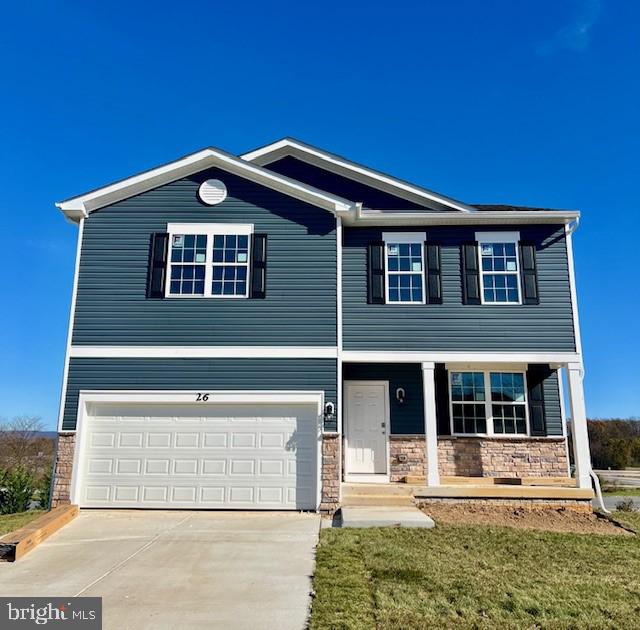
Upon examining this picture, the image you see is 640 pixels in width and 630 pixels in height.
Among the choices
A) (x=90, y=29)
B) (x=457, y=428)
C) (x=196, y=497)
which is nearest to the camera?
(x=196, y=497)

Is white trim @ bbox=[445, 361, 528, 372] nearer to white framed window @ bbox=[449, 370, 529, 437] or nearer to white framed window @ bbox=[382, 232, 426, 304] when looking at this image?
white framed window @ bbox=[449, 370, 529, 437]

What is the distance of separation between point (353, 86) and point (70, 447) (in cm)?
1179

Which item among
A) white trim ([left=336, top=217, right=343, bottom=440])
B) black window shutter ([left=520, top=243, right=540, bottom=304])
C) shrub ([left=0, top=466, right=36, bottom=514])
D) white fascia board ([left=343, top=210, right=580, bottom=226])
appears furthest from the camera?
shrub ([left=0, top=466, right=36, bottom=514])

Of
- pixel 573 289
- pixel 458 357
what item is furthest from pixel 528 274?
pixel 458 357

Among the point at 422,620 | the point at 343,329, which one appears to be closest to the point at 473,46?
the point at 343,329

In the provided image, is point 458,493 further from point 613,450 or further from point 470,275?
point 613,450

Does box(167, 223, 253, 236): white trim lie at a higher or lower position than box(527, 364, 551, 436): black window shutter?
higher

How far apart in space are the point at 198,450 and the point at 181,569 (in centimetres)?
388

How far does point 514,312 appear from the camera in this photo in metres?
10.9

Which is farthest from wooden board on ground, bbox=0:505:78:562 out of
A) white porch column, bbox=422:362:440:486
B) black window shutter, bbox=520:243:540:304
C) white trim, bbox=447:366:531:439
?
black window shutter, bbox=520:243:540:304

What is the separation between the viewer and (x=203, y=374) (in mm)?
10086

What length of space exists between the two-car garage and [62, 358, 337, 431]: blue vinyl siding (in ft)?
0.55

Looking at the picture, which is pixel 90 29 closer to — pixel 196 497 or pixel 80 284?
pixel 80 284

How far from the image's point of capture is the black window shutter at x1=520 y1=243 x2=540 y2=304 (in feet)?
35.9
